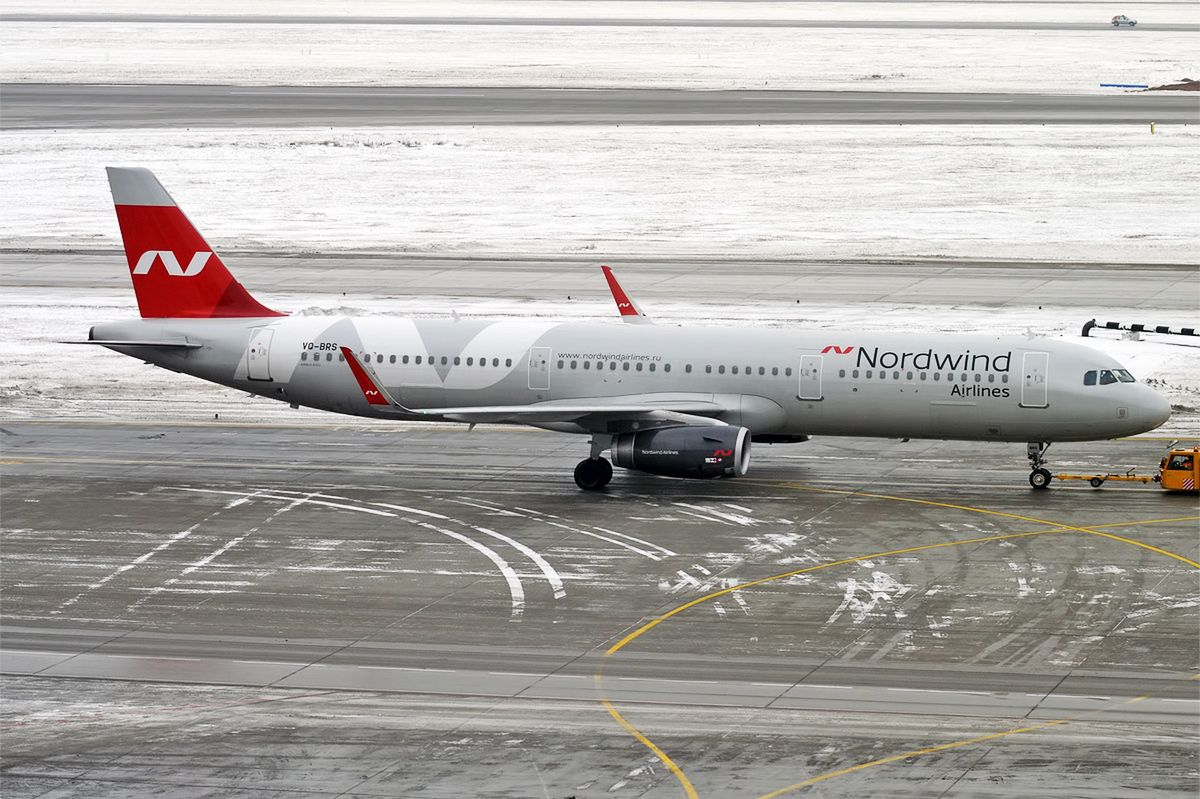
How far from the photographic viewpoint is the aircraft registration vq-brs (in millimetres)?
45125

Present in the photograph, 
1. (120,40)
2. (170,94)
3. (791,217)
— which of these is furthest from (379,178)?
(120,40)

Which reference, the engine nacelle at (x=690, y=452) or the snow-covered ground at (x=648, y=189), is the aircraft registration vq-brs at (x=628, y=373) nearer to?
the engine nacelle at (x=690, y=452)

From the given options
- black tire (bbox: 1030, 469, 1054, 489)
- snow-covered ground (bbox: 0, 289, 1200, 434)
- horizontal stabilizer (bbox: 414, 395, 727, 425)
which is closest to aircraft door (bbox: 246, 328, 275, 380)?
horizontal stabilizer (bbox: 414, 395, 727, 425)

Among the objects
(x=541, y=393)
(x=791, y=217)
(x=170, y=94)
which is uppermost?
(x=170, y=94)

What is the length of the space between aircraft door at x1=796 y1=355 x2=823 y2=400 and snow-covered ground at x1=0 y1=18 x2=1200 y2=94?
89953 millimetres

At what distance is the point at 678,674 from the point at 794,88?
105416mm

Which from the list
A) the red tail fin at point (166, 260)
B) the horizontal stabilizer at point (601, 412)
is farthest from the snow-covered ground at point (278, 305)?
the horizontal stabilizer at point (601, 412)

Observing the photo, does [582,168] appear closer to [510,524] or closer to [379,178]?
[379,178]

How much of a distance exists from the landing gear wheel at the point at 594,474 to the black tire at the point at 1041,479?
35.9 ft

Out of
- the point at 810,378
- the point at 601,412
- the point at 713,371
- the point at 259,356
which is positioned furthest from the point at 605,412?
the point at 259,356

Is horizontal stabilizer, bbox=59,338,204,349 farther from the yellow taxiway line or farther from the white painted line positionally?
the yellow taxiway line

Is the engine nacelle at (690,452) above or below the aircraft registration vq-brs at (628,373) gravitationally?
below

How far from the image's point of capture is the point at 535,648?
34.7 meters

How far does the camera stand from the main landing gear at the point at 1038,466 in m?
46.4
